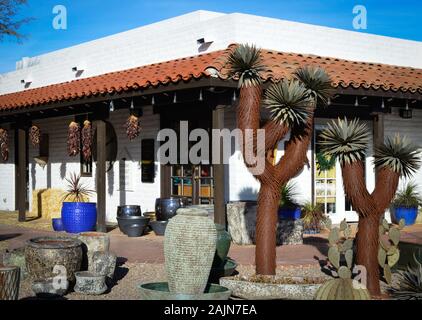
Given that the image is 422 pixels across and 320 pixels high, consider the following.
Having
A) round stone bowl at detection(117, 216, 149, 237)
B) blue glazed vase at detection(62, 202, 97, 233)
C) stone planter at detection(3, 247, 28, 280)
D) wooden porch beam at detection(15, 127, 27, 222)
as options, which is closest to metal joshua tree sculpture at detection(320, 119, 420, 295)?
stone planter at detection(3, 247, 28, 280)

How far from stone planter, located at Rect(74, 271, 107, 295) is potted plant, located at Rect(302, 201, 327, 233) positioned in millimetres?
6113

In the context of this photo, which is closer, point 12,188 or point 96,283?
point 96,283

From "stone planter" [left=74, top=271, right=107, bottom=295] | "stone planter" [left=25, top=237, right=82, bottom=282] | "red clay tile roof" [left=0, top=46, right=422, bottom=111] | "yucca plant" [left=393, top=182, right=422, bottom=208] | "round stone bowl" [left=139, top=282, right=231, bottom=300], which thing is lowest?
"stone planter" [left=74, top=271, right=107, bottom=295]

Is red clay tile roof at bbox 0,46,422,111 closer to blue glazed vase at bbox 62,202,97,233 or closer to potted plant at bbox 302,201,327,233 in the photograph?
blue glazed vase at bbox 62,202,97,233

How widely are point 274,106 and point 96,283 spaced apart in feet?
9.82

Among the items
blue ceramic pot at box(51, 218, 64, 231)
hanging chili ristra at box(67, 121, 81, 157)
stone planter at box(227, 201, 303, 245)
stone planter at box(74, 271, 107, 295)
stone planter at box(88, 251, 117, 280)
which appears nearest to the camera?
stone planter at box(74, 271, 107, 295)

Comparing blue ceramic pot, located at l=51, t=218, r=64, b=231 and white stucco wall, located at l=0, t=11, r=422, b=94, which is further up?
white stucco wall, located at l=0, t=11, r=422, b=94


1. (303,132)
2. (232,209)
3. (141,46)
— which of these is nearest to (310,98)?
(303,132)

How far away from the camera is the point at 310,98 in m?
7.55

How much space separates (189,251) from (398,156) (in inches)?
110

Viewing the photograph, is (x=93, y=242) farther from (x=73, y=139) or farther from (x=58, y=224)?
(x=73, y=139)

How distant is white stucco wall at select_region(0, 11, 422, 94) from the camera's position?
43.0ft

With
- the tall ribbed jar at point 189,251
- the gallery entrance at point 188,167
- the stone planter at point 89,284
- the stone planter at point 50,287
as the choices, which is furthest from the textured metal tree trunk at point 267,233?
the gallery entrance at point 188,167
